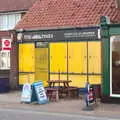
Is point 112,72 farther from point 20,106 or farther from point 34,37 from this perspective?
point 34,37

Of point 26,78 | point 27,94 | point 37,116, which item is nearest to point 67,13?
point 26,78

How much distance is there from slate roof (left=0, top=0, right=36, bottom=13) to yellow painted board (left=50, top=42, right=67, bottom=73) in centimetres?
455

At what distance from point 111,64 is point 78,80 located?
16.8 ft

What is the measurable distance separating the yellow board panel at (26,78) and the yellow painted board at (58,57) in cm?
146

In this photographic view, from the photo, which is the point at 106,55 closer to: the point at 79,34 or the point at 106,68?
the point at 106,68

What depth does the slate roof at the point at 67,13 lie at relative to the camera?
24328 millimetres

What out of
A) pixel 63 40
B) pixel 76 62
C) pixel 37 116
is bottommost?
pixel 37 116

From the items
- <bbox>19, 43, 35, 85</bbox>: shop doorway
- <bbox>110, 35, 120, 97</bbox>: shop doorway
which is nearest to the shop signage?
<bbox>19, 43, 35, 85</bbox>: shop doorway

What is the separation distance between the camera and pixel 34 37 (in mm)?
26125

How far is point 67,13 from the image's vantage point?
25.7 m

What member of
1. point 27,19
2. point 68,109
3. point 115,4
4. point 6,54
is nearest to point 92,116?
point 68,109

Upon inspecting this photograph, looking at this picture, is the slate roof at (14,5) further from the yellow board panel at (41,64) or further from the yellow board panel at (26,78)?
the yellow board panel at (26,78)

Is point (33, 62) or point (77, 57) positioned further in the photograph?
point (33, 62)

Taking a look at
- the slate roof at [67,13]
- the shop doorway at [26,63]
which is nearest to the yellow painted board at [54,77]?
the shop doorway at [26,63]
